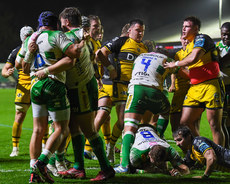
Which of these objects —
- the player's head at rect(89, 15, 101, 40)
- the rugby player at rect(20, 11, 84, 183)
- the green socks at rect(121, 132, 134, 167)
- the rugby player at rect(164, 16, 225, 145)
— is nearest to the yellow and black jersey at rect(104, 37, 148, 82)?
the player's head at rect(89, 15, 101, 40)

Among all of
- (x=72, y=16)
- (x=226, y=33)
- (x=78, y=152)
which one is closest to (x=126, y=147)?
(x=78, y=152)

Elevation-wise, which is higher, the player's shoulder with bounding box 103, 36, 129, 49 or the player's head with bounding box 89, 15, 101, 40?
the player's head with bounding box 89, 15, 101, 40

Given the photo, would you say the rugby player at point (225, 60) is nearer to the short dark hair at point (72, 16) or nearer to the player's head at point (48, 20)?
the short dark hair at point (72, 16)

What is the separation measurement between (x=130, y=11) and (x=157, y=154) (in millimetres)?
36131

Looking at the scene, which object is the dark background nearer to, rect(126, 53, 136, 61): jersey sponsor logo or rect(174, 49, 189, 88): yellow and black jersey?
rect(174, 49, 189, 88): yellow and black jersey

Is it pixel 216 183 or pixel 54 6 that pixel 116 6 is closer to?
pixel 54 6

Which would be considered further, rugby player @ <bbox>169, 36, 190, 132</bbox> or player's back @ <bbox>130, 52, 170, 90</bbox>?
rugby player @ <bbox>169, 36, 190, 132</bbox>

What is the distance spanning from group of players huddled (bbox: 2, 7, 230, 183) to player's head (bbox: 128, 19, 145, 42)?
16mm

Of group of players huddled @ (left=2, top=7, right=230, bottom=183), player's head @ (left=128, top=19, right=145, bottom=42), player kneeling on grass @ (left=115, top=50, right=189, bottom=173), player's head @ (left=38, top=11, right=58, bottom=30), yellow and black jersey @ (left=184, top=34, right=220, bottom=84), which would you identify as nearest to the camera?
group of players huddled @ (left=2, top=7, right=230, bottom=183)

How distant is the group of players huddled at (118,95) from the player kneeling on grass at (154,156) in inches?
0.5

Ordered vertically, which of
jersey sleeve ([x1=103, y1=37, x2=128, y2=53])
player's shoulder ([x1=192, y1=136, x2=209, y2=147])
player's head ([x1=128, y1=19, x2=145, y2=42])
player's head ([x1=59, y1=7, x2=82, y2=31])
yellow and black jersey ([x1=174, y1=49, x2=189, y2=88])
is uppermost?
player's head ([x1=128, y1=19, x2=145, y2=42])

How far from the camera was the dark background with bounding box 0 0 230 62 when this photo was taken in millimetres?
38469

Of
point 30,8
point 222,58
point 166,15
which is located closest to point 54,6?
point 30,8

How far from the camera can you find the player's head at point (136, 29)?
6.24 meters
